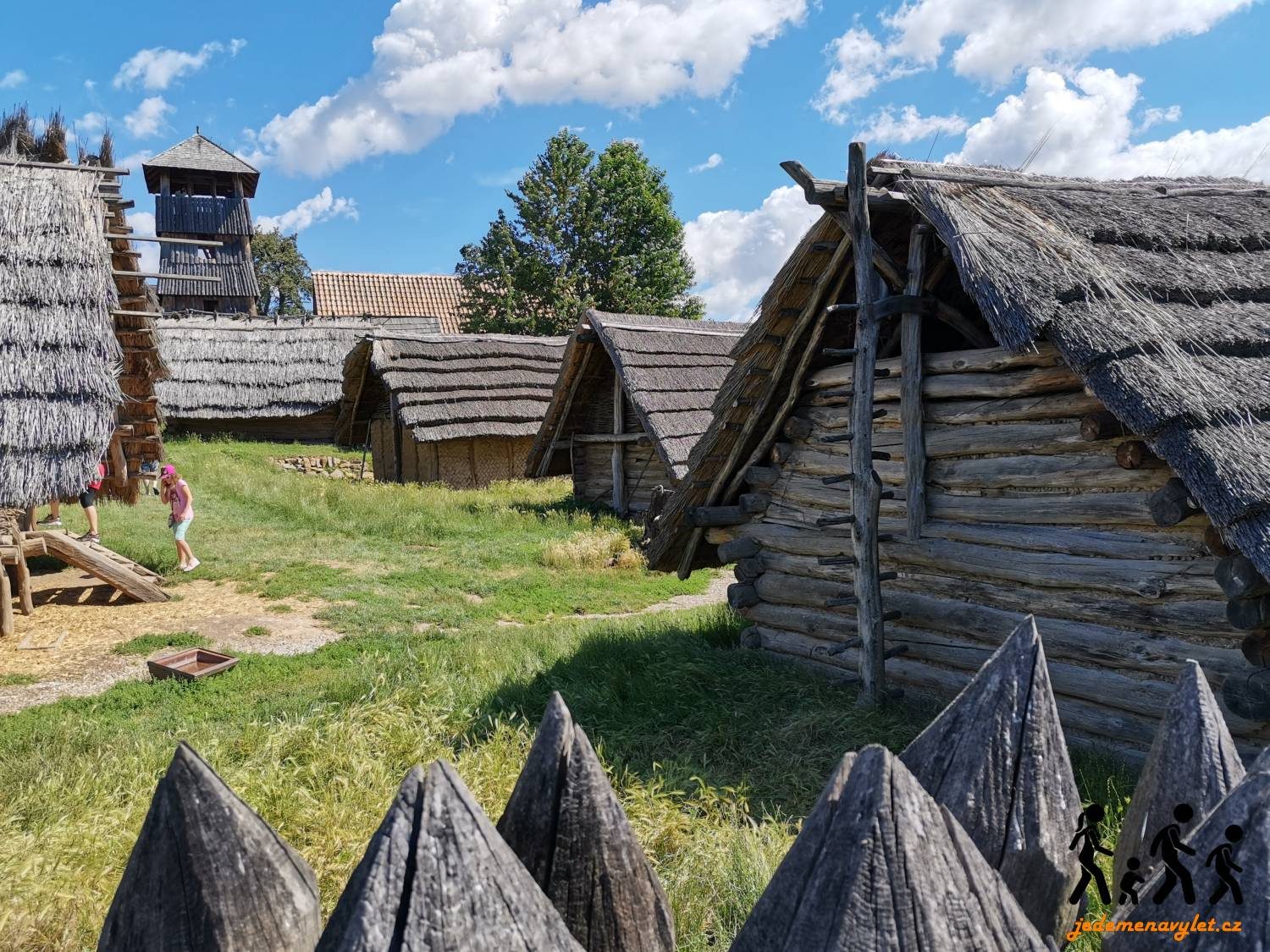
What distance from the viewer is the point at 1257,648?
4.50 metres

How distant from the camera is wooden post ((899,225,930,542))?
6121 millimetres

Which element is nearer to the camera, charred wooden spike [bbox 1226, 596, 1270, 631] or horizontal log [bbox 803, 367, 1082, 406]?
charred wooden spike [bbox 1226, 596, 1270, 631]

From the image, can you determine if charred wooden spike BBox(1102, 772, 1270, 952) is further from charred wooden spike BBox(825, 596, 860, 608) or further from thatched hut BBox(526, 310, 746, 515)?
thatched hut BBox(526, 310, 746, 515)

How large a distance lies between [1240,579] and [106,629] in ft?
33.6

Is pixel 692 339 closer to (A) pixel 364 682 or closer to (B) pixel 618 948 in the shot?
(A) pixel 364 682

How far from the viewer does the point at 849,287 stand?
22.5ft

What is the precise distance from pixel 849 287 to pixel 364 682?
16.0 feet

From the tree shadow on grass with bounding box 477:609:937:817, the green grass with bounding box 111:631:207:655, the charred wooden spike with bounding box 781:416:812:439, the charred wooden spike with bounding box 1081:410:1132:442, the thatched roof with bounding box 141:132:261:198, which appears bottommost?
the tree shadow on grass with bounding box 477:609:937:817

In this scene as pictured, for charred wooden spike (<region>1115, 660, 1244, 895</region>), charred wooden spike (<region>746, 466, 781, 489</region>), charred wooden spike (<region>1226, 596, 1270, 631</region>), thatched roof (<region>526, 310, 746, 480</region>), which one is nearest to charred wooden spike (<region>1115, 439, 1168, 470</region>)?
charred wooden spike (<region>1226, 596, 1270, 631</region>)

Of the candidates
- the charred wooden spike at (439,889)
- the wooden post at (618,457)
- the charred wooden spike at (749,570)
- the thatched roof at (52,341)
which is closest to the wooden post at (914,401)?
the charred wooden spike at (749,570)

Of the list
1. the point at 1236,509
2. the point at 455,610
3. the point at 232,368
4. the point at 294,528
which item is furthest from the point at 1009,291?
the point at 232,368

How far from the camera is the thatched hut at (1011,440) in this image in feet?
15.1

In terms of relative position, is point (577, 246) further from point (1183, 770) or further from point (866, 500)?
point (1183, 770)

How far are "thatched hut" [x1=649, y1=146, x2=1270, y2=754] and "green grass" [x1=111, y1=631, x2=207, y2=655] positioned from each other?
5.19 metres
